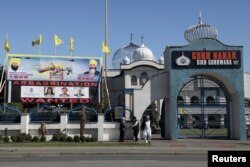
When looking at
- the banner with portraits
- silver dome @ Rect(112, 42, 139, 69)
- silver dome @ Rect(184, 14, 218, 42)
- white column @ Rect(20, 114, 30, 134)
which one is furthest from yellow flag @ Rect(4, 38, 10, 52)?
silver dome @ Rect(112, 42, 139, 69)

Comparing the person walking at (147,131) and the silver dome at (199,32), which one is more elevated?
the silver dome at (199,32)

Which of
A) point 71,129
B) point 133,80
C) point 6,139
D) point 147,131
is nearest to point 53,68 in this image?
point 71,129

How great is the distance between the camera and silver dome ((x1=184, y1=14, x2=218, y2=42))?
73188mm

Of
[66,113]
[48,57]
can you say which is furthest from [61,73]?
[66,113]

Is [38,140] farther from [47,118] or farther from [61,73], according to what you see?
[61,73]

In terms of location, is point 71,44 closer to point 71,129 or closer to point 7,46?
point 7,46

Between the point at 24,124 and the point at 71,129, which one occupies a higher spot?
the point at 24,124

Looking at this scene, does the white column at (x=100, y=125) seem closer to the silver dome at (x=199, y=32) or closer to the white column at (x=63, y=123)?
the white column at (x=63, y=123)

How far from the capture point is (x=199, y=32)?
73438mm

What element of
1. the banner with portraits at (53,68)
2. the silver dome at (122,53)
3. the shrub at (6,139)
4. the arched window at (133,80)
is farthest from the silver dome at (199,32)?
the shrub at (6,139)

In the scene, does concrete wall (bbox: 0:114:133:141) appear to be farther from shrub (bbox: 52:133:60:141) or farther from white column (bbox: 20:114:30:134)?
shrub (bbox: 52:133:60:141)

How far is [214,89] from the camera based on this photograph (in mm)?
71062

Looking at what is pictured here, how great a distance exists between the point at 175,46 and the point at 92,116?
7.52m

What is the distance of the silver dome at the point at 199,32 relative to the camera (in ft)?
240
